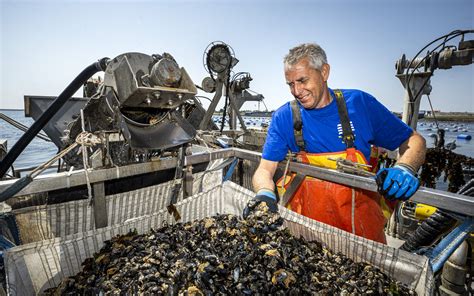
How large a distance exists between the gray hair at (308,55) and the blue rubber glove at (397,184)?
1187mm

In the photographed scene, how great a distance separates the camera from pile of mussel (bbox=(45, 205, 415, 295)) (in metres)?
1.48

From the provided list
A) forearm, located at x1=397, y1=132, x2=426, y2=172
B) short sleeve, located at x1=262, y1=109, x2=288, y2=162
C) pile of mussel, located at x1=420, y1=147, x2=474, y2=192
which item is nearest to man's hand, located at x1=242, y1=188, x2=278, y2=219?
short sleeve, located at x1=262, y1=109, x2=288, y2=162

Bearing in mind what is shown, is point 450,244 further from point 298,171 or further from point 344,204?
point 298,171

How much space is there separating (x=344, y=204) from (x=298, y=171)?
504mm

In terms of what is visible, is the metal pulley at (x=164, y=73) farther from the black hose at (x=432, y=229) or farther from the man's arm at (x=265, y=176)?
the black hose at (x=432, y=229)

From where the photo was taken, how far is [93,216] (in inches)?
77.9

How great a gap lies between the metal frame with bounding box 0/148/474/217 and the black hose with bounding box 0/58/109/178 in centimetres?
100

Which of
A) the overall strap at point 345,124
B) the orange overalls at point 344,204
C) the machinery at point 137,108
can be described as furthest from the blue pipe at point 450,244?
the machinery at point 137,108

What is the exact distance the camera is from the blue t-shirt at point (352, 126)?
223 centimetres

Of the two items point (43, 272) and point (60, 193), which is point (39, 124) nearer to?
point (60, 193)

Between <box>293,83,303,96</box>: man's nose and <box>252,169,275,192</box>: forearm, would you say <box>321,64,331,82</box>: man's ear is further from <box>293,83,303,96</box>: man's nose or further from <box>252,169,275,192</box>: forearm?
<box>252,169,275,192</box>: forearm

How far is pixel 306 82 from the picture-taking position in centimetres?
219

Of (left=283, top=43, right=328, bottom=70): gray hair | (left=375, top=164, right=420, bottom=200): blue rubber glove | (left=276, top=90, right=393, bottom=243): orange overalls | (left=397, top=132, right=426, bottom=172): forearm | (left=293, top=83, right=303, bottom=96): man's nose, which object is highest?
(left=283, top=43, right=328, bottom=70): gray hair

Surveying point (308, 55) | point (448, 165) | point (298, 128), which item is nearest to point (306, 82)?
point (308, 55)
